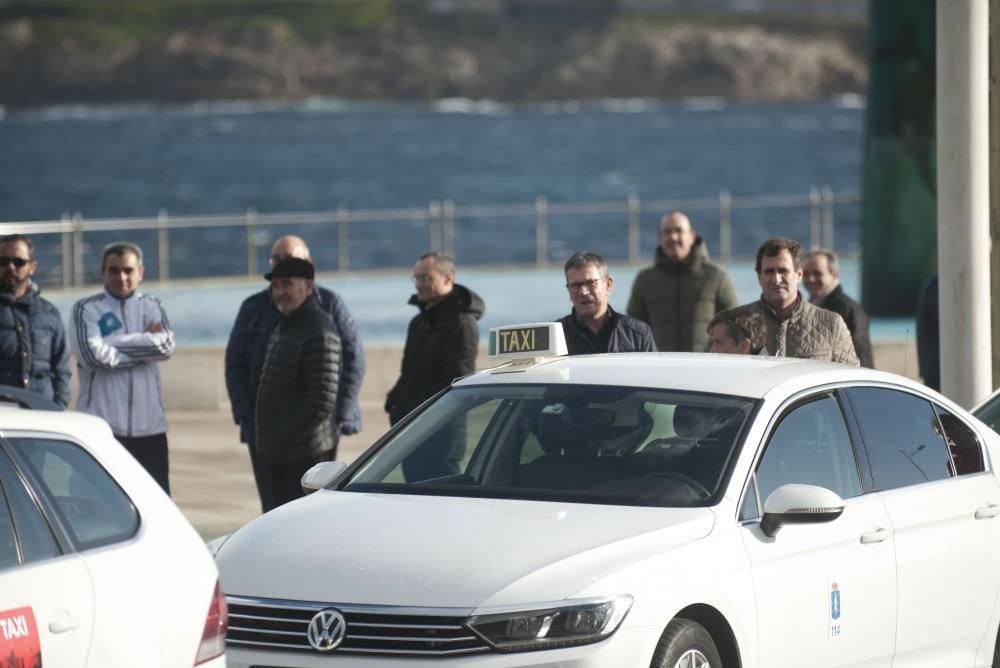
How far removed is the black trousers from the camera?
10133mm

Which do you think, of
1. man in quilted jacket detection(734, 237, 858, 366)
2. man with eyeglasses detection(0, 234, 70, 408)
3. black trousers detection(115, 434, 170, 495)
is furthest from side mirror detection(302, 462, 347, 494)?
man with eyeglasses detection(0, 234, 70, 408)

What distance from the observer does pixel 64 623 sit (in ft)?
16.8

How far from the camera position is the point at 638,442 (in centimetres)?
720

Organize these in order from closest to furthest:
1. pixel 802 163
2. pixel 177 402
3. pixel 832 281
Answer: pixel 832 281
pixel 177 402
pixel 802 163

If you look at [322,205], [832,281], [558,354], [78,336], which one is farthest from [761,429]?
[322,205]

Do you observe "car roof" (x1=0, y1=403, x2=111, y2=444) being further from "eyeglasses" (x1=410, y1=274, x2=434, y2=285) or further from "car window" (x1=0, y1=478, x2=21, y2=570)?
"eyeglasses" (x1=410, y1=274, x2=434, y2=285)

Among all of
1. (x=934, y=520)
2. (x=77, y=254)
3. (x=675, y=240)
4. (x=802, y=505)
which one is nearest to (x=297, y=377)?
(x=675, y=240)

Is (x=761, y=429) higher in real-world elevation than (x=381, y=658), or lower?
higher

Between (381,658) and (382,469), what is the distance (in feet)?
4.63

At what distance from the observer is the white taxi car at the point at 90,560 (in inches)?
200

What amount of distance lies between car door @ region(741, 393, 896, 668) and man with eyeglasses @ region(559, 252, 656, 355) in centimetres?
218

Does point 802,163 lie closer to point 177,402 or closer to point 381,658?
point 177,402

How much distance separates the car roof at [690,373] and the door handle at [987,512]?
0.53 m

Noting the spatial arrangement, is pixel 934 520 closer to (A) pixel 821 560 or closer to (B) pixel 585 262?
(A) pixel 821 560
